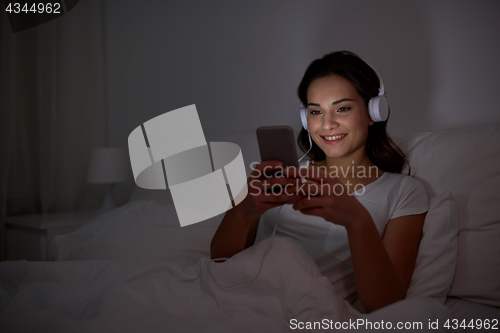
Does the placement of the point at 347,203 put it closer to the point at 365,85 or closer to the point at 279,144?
the point at 279,144

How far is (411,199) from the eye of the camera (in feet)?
2.86

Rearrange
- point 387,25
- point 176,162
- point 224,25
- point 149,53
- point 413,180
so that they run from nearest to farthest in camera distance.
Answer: point 413,180, point 387,25, point 176,162, point 224,25, point 149,53

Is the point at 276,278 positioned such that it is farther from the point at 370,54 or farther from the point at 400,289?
the point at 370,54

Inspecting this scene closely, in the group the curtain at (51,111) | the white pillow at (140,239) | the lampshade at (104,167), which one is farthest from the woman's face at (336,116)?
the curtain at (51,111)

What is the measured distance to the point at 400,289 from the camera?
0.70 meters

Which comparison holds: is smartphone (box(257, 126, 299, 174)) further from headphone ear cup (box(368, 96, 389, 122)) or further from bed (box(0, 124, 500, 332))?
headphone ear cup (box(368, 96, 389, 122))

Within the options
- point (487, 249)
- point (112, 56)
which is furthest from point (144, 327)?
point (112, 56)

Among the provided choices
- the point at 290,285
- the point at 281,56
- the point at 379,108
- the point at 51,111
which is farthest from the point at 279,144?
the point at 51,111

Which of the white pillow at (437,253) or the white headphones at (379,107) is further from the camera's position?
the white headphones at (379,107)

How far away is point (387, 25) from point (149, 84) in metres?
1.21

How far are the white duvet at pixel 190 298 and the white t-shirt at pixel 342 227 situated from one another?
0.15 metres

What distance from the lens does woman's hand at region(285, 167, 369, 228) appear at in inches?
26.1

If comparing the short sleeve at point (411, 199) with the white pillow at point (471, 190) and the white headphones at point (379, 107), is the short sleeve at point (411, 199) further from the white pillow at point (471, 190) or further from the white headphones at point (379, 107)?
the white headphones at point (379, 107)

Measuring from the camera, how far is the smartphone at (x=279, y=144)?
688mm
